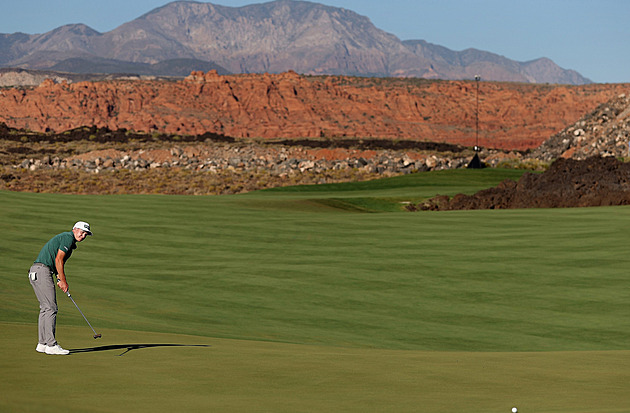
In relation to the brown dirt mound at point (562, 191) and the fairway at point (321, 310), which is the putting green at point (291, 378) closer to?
the fairway at point (321, 310)

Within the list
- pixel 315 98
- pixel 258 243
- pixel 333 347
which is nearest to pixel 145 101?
pixel 315 98

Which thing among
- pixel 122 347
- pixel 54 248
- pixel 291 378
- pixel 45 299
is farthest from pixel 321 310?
pixel 54 248

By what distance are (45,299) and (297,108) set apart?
133 meters

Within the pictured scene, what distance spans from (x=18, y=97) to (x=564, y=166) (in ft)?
442

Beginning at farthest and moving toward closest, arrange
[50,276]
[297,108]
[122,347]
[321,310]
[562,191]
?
[297,108] < [562,191] < [321,310] < [122,347] < [50,276]

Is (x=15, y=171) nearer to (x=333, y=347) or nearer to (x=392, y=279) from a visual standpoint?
(x=392, y=279)

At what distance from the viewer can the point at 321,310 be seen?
49.1 feet

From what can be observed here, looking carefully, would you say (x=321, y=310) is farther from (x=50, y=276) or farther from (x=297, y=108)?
(x=297, y=108)

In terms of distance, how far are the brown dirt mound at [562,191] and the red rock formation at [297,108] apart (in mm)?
90033

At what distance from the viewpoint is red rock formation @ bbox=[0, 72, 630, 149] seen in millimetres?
133375

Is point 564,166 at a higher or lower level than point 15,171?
higher

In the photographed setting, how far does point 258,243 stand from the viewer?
21.8 m

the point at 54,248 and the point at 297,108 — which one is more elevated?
the point at 297,108

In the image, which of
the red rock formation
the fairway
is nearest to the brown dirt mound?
the fairway
